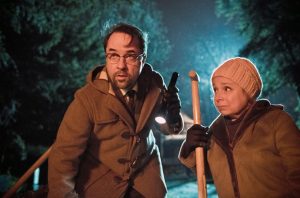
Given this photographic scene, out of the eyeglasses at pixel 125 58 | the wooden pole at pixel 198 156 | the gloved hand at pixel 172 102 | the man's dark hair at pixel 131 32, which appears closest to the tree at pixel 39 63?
the man's dark hair at pixel 131 32

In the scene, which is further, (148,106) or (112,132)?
(148,106)

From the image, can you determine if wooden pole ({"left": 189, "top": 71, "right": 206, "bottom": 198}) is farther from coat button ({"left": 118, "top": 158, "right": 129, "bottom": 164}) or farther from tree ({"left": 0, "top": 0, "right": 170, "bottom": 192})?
tree ({"left": 0, "top": 0, "right": 170, "bottom": 192})

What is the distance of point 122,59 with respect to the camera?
3.00m

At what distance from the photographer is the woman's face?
2.76 meters

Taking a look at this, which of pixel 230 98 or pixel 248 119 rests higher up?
pixel 230 98

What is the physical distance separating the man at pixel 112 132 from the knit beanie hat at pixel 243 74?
0.65m

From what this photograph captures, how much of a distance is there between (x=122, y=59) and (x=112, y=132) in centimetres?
74

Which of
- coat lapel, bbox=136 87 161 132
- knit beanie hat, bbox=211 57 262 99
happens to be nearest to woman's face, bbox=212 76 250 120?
knit beanie hat, bbox=211 57 262 99

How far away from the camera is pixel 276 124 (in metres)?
2.57

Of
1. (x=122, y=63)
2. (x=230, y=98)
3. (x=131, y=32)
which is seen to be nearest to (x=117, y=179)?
(x=122, y=63)

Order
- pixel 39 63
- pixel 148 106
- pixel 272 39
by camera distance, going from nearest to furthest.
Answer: pixel 148 106 → pixel 272 39 → pixel 39 63

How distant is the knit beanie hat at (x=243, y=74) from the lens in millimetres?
2791

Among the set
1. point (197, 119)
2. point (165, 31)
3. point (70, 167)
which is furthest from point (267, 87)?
point (165, 31)

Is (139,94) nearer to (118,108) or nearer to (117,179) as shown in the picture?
(118,108)
